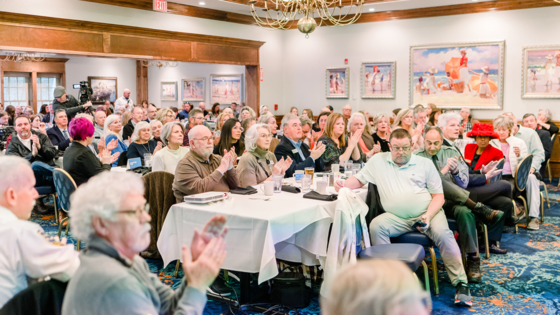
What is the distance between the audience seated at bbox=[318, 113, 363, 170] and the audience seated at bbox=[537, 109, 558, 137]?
520 centimetres

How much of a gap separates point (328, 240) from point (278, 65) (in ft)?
31.8

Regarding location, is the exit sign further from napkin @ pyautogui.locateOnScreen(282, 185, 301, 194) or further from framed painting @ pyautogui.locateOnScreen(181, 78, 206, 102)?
napkin @ pyautogui.locateOnScreen(282, 185, 301, 194)

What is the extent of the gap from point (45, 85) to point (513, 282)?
15928 mm

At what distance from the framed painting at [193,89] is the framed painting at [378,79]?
5.93 metres

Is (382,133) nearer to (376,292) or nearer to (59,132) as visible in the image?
(59,132)

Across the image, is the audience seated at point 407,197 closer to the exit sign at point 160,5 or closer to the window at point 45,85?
the exit sign at point 160,5

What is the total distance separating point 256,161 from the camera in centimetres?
463

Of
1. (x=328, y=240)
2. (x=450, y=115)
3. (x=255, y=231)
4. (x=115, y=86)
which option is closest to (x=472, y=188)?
(x=450, y=115)

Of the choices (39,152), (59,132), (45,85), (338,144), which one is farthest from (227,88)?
(338,144)

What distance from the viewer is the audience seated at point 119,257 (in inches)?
57.6

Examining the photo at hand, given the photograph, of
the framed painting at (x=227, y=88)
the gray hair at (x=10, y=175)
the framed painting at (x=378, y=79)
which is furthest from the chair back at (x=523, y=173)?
the framed painting at (x=227, y=88)

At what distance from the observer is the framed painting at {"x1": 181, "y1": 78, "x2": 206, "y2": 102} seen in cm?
1564

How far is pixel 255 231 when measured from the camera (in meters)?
3.26

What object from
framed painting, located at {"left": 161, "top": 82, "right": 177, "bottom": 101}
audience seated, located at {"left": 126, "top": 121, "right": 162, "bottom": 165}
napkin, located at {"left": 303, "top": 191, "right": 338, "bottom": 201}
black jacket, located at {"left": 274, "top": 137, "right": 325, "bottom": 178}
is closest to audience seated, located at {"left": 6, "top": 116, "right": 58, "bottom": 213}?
audience seated, located at {"left": 126, "top": 121, "right": 162, "bottom": 165}
